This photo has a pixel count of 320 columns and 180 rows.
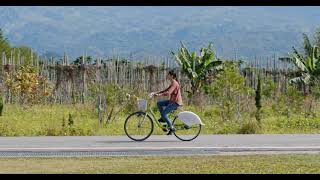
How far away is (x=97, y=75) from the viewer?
77.4 ft

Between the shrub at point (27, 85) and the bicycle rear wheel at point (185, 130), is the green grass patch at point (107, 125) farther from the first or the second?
the shrub at point (27, 85)

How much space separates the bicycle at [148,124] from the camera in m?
13.7

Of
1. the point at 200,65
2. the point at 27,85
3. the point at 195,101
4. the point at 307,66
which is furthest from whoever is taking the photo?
the point at 200,65

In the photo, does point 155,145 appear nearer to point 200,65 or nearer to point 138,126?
point 138,126

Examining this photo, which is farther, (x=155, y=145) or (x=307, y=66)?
(x=307, y=66)

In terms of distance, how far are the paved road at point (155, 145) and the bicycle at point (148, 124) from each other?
0.17m

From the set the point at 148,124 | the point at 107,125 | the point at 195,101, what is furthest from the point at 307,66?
the point at 148,124

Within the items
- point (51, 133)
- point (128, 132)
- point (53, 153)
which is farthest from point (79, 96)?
point (53, 153)

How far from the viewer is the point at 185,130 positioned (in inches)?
553

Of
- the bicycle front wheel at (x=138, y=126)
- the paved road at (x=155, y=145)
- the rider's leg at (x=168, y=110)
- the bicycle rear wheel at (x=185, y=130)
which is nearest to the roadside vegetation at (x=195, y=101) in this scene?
the paved road at (x=155, y=145)

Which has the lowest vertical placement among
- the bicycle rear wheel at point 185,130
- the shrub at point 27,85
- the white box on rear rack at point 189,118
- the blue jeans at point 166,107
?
the bicycle rear wheel at point 185,130

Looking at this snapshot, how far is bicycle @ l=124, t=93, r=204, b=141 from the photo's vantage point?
13656 millimetres

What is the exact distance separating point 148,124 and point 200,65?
14.6 m

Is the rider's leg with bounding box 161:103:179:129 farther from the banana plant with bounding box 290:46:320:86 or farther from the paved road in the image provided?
the banana plant with bounding box 290:46:320:86
